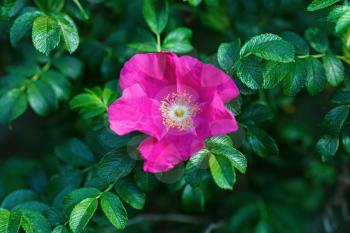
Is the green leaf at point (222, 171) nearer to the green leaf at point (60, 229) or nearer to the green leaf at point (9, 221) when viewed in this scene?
the green leaf at point (60, 229)

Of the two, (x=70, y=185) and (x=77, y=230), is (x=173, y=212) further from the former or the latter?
(x=77, y=230)

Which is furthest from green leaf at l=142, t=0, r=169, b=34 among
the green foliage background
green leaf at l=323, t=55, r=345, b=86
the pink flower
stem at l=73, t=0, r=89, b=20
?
green leaf at l=323, t=55, r=345, b=86

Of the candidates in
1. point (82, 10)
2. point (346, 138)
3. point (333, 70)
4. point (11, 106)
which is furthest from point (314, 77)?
point (11, 106)

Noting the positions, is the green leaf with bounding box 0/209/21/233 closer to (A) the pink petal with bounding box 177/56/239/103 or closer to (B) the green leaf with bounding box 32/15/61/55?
(B) the green leaf with bounding box 32/15/61/55

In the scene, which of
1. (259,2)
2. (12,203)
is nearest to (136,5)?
(259,2)

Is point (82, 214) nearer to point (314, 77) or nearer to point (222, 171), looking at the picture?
point (222, 171)
